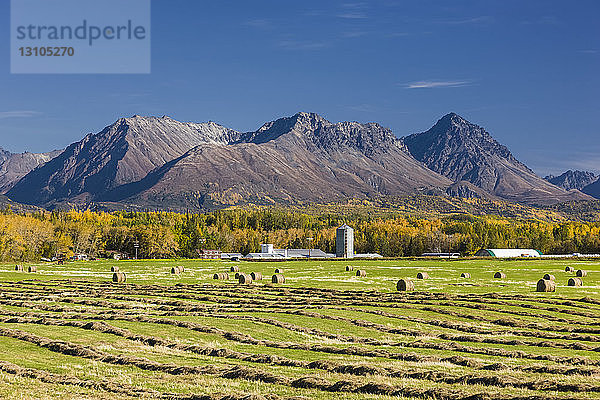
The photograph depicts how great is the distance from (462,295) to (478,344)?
23729mm

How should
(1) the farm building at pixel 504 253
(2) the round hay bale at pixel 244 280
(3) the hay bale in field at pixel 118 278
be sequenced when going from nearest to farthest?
(2) the round hay bale at pixel 244 280, (3) the hay bale in field at pixel 118 278, (1) the farm building at pixel 504 253

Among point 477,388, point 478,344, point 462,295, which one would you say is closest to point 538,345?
point 478,344

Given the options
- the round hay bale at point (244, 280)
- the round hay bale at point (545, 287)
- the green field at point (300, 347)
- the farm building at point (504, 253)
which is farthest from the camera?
the farm building at point (504, 253)

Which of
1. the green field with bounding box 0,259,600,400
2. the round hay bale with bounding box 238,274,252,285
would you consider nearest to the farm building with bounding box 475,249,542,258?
the round hay bale with bounding box 238,274,252,285

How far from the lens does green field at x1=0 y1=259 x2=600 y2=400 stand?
1973 cm

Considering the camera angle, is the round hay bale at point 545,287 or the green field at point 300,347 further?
the round hay bale at point 545,287

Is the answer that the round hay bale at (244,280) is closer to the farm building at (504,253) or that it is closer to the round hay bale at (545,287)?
the round hay bale at (545,287)

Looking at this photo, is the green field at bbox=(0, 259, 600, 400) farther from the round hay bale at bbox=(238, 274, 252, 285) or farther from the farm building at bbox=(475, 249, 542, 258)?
the farm building at bbox=(475, 249, 542, 258)

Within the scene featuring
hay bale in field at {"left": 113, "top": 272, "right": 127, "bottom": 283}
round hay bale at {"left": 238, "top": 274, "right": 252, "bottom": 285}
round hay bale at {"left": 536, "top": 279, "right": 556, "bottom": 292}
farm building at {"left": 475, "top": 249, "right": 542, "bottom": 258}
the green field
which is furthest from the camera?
farm building at {"left": 475, "top": 249, "right": 542, "bottom": 258}

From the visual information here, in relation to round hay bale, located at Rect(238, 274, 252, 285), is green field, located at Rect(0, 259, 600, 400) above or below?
below

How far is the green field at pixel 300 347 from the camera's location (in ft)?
64.7

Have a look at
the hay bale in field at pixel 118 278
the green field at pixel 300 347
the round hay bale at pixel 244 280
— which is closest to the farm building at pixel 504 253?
the round hay bale at pixel 244 280

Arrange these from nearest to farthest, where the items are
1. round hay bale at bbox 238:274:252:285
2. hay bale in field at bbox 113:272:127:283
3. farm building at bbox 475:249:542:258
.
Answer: round hay bale at bbox 238:274:252:285 < hay bale in field at bbox 113:272:127:283 < farm building at bbox 475:249:542:258

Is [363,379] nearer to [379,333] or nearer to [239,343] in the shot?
[239,343]
